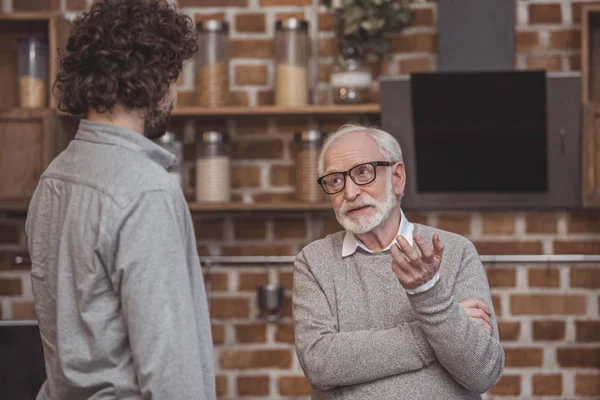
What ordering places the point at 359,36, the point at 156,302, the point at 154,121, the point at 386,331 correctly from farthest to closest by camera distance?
the point at 359,36
the point at 386,331
the point at 154,121
the point at 156,302

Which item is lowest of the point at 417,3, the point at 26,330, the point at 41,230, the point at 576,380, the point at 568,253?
the point at 576,380

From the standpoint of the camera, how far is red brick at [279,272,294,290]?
280cm

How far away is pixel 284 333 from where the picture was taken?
2793 millimetres

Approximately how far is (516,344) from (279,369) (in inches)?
30.2

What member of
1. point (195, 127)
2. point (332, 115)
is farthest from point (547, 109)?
point (195, 127)

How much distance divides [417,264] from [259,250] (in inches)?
48.4

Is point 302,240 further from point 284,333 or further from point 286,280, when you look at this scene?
point 284,333

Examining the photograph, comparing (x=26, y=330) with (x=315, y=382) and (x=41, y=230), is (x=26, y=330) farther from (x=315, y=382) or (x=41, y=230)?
(x=41, y=230)

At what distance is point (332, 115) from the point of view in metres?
2.74

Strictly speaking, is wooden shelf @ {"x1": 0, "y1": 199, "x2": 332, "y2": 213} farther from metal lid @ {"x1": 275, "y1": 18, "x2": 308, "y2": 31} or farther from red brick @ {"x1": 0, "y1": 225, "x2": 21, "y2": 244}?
metal lid @ {"x1": 275, "y1": 18, "x2": 308, "y2": 31}

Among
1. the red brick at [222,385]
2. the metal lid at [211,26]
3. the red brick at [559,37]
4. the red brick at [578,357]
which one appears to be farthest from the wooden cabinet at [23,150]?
the red brick at [578,357]

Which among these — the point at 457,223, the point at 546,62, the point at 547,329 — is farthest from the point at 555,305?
the point at 546,62

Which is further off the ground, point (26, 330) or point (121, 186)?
point (121, 186)

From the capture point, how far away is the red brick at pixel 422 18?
2.78 metres
